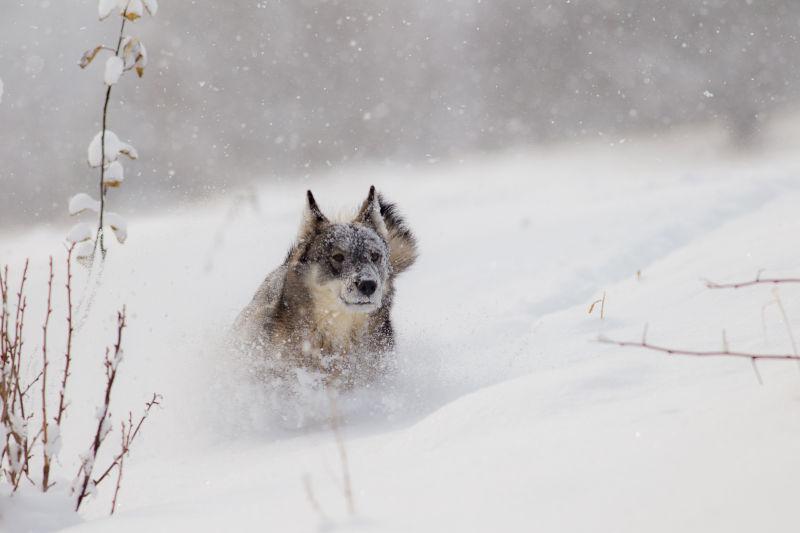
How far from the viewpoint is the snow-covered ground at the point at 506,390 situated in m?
1.36

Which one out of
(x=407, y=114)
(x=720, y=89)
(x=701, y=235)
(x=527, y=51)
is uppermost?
(x=527, y=51)

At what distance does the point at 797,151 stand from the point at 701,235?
11152mm

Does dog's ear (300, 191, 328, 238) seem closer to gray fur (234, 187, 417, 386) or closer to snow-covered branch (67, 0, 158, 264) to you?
gray fur (234, 187, 417, 386)

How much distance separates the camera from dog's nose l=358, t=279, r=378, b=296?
15.3 feet

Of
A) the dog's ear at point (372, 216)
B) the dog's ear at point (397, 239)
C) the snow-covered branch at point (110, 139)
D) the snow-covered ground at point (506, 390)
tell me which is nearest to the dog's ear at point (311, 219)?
the dog's ear at point (372, 216)

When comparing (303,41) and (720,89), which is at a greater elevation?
(303,41)

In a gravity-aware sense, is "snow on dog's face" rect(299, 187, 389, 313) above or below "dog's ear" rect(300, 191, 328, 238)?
below

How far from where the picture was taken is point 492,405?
2.54m

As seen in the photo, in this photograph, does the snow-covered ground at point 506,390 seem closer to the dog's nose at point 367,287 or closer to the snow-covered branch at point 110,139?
the dog's nose at point 367,287

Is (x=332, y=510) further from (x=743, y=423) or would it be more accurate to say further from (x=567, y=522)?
(x=743, y=423)

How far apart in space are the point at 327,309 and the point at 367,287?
0.47 meters

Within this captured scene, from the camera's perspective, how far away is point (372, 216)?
5.68m

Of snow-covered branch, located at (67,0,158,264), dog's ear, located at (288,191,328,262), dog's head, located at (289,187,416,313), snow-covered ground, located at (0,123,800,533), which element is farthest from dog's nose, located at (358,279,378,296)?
snow-covered branch, located at (67,0,158,264)

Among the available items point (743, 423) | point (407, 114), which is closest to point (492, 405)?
point (743, 423)
